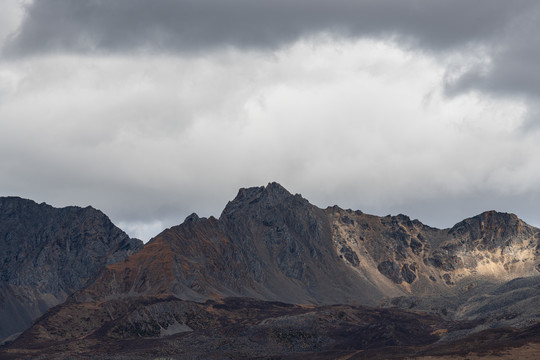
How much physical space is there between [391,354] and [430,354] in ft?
54.5

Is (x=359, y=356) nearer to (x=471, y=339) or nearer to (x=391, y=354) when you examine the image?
(x=391, y=354)

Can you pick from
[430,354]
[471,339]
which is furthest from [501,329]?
[430,354]

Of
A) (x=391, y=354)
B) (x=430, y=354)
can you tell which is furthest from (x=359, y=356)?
(x=430, y=354)

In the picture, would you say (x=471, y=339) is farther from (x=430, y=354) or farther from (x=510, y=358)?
(x=510, y=358)

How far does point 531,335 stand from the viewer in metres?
176

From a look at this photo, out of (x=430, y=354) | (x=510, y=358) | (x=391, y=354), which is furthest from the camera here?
(x=391, y=354)

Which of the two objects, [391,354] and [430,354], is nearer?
[430,354]

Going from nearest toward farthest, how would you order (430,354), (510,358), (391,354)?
1. (510,358)
2. (430,354)
3. (391,354)

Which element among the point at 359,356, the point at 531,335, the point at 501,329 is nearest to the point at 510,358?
the point at 531,335

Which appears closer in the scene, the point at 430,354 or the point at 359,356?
the point at 430,354

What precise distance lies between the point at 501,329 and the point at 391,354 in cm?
2900

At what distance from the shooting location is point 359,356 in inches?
7771

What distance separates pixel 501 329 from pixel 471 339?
10.3 metres

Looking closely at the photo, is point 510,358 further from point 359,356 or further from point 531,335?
point 359,356
